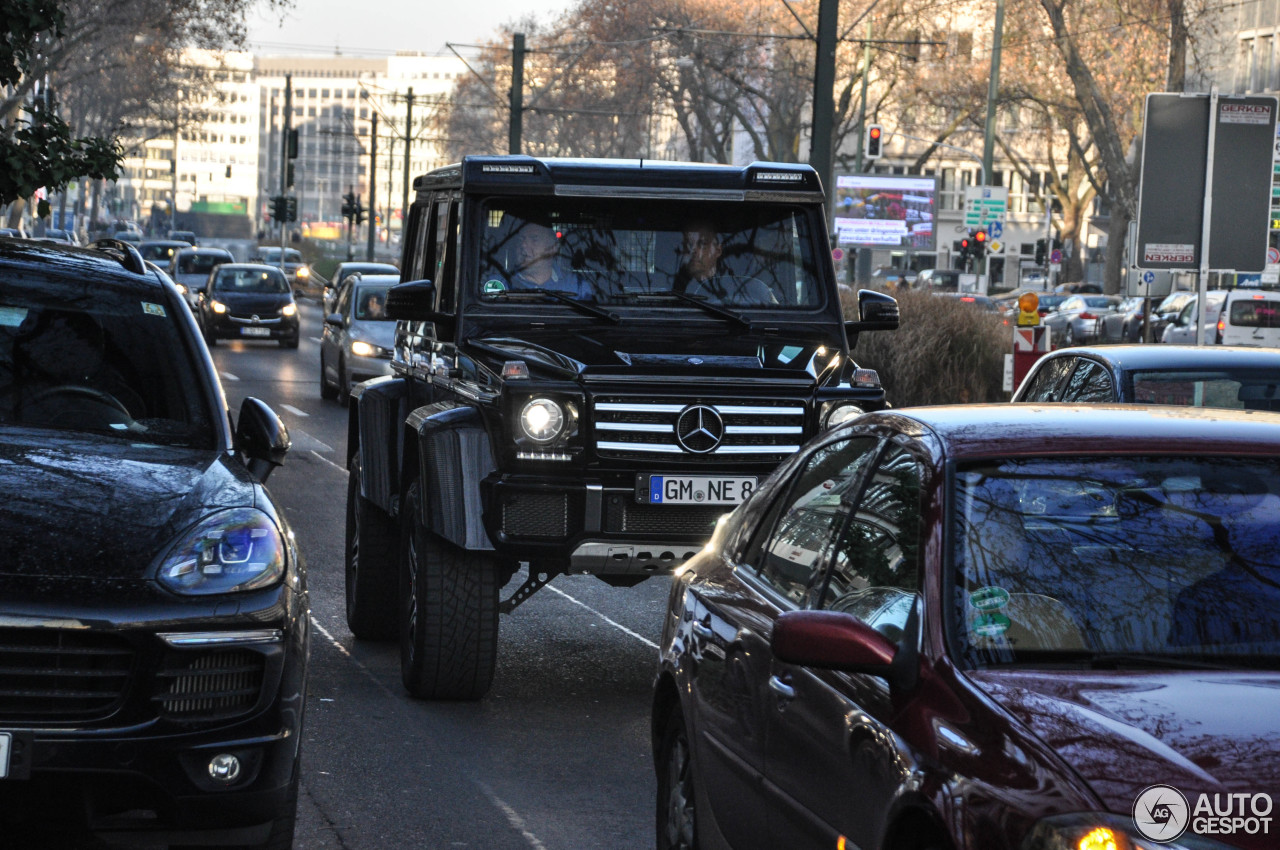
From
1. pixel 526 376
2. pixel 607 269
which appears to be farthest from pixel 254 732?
pixel 607 269

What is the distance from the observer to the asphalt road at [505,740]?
20.2 feet

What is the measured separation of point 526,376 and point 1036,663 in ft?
14.6

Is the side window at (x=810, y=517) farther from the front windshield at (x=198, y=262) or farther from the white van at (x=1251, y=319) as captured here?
the front windshield at (x=198, y=262)

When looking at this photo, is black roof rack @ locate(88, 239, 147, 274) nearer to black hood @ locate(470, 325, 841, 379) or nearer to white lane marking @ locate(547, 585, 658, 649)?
black hood @ locate(470, 325, 841, 379)

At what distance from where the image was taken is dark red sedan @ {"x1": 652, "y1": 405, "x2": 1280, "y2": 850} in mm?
3111

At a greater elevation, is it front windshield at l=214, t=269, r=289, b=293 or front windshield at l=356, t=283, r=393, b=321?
front windshield at l=356, t=283, r=393, b=321

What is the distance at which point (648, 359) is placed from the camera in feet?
26.3

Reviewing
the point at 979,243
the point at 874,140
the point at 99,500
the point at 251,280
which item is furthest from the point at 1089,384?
the point at 979,243

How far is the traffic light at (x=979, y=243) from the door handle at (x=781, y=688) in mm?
58085

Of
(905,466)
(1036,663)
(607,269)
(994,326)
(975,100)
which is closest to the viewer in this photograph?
(1036,663)

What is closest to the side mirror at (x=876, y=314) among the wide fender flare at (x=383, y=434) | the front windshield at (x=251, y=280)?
the wide fender flare at (x=383, y=434)

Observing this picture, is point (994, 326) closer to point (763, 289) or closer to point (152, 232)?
point (763, 289)

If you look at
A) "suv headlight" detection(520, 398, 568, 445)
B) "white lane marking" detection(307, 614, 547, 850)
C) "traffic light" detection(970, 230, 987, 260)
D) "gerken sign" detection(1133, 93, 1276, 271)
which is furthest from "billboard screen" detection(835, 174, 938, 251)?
"suv headlight" detection(520, 398, 568, 445)

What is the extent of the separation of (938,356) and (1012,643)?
61.1ft
